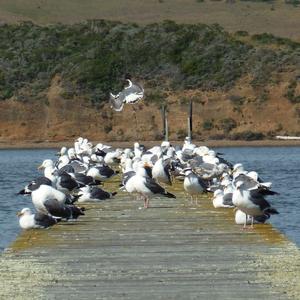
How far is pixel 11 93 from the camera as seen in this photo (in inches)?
2859

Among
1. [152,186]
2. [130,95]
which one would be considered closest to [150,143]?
[130,95]

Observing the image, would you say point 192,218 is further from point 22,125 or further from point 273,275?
point 22,125

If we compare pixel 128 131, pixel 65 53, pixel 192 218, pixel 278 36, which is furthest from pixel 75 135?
pixel 192 218

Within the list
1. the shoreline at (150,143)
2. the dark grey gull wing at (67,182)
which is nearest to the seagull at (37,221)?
the dark grey gull wing at (67,182)

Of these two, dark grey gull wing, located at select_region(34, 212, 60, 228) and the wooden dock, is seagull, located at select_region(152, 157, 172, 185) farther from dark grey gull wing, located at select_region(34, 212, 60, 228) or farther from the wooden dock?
dark grey gull wing, located at select_region(34, 212, 60, 228)

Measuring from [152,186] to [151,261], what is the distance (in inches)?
248

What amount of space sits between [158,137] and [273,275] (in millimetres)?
53216

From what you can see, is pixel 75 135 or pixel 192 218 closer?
pixel 192 218

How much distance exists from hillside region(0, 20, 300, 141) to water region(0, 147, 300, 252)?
617 centimetres

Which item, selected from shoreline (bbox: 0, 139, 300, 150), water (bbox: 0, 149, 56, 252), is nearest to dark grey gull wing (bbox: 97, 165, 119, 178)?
water (bbox: 0, 149, 56, 252)

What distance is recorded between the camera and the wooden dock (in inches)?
444

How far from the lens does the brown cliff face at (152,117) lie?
219 feet

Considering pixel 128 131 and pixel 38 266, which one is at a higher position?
pixel 38 266

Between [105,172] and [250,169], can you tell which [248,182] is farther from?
[250,169]
